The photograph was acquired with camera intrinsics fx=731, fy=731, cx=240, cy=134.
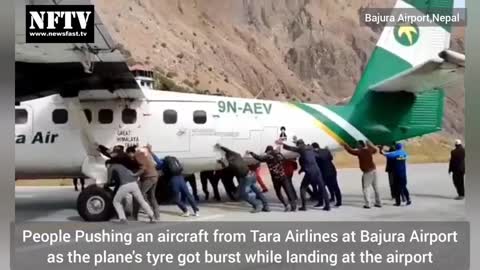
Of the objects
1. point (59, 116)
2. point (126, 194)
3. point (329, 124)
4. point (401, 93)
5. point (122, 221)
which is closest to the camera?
point (122, 221)

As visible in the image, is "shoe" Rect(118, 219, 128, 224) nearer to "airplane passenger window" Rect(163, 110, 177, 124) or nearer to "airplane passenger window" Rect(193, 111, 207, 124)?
"airplane passenger window" Rect(163, 110, 177, 124)

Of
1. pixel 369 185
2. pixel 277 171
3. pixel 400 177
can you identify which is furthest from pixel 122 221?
pixel 400 177

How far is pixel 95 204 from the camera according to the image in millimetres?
4648

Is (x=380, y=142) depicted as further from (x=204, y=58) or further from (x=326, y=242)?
(x=204, y=58)

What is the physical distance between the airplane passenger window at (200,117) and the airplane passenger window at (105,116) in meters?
0.63

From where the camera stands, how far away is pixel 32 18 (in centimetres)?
420

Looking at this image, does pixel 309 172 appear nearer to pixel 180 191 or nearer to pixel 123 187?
pixel 180 191

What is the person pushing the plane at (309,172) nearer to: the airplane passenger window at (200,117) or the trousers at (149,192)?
the airplane passenger window at (200,117)

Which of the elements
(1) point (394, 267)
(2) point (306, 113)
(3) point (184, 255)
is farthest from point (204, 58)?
(1) point (394, 267)

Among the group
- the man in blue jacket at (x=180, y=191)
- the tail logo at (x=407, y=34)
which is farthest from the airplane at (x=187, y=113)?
the man in blue jacket at (x=180, y=191)

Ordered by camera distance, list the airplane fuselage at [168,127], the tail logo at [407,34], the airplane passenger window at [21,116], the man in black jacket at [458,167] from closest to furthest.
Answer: the man in black jacket at [458,167] < the airplane passenger window at [21,116] < the tail logo at [407,34] < the airplane fuselage at [168,127]

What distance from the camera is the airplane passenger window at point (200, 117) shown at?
552 centimetres

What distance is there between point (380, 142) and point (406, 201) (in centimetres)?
57

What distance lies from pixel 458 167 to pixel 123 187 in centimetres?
215
